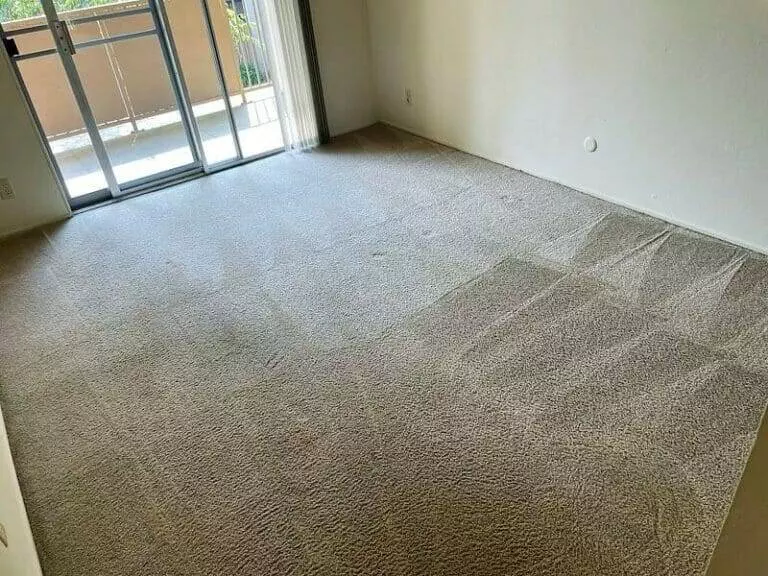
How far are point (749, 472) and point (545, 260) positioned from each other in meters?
2.22

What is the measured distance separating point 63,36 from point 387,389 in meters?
2.94

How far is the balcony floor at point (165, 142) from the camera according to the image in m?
4.02

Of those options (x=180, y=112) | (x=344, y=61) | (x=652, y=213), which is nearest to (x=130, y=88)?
(x=180, y=112)

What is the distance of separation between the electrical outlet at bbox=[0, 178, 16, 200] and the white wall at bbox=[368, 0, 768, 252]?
2698 mm

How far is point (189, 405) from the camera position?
2.24m

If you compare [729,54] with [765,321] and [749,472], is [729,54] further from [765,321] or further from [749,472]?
[749,472]

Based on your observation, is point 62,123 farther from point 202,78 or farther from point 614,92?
point 614,92

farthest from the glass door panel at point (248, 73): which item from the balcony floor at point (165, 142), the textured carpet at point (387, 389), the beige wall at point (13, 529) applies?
the beige wall at point (13, 529)

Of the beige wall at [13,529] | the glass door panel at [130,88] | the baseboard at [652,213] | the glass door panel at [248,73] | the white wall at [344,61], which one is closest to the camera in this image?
the beige wall at [13,529]

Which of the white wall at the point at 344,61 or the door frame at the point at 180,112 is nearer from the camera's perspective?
the door frame at the point at 180,112

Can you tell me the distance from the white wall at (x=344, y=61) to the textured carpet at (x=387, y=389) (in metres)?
→ 1.38

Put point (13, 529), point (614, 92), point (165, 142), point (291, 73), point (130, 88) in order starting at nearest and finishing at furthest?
point (13, 529) → point (614, 92) → point (130, 88) → point (291, 73) → point (165, 142)

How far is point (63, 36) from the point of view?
3471mm

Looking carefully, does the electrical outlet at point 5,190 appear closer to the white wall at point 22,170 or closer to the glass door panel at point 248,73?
the white wall at point 22,170
